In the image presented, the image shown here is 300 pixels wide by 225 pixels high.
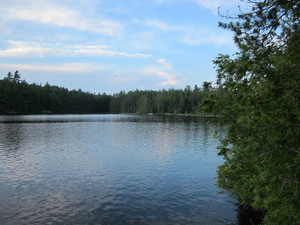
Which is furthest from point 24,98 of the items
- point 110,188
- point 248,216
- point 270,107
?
point 270,107

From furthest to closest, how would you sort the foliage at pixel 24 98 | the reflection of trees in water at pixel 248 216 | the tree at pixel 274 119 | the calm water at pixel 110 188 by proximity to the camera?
the foliage at pixel 24 98
the calm water at pixel 110 188
the reflection of trees in water at pixel 248 216
the tree at pixel 274 119

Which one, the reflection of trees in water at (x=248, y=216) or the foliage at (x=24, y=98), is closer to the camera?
the reflection of trees in water at (x=248, y=216)

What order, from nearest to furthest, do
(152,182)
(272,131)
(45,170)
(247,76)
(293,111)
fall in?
(293,111)
(272,131)
(247,76)
(152,182)
(45,170)

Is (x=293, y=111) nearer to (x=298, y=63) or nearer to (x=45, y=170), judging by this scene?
(x=298, y=63)

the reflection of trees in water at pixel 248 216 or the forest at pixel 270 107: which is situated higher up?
the forest at pixel 270 107

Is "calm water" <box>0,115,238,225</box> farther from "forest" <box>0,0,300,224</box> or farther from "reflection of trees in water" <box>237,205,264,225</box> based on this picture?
"forest" <box>0,0,300,224</box>

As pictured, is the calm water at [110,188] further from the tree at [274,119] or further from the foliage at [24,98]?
the foliage at [24,98]

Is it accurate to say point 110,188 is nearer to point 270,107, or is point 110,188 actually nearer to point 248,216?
point 248,216

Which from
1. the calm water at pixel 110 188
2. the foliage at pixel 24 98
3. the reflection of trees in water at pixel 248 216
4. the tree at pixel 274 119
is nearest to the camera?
the tree at pixel 274 119

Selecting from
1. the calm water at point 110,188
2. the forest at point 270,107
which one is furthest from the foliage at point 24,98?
the forest at point 270,107

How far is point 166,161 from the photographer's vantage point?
29.1m

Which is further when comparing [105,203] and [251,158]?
[105,203]

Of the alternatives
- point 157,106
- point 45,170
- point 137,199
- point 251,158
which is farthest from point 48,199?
point 157,106

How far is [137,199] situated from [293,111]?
45.3 ft
